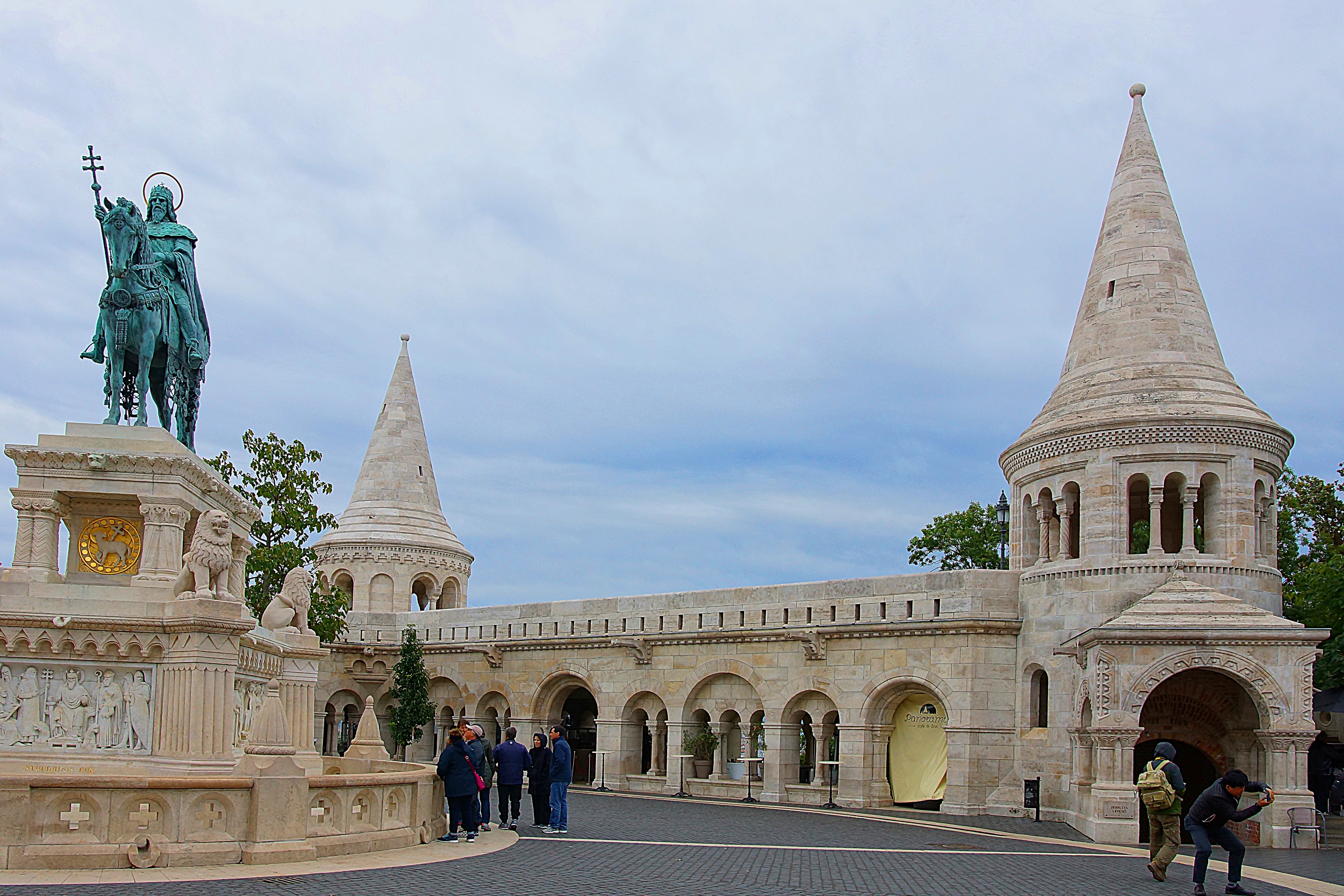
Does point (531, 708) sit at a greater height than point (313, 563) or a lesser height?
lesser

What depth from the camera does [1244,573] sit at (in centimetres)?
2075

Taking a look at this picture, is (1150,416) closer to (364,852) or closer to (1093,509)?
(1093,509)

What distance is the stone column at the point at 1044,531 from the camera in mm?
22688

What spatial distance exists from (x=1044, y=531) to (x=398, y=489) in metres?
19.8

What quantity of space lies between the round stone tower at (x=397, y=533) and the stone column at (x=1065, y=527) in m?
19.0

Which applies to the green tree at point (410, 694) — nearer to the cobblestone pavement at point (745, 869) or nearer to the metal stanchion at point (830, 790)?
the metal stanchion at point (830, 790)

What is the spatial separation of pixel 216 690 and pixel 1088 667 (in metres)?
12.7

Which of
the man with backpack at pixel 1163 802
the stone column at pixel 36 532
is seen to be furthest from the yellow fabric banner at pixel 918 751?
the stone column at pixel 36 532

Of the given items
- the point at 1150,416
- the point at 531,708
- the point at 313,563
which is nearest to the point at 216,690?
the point at 1150,416

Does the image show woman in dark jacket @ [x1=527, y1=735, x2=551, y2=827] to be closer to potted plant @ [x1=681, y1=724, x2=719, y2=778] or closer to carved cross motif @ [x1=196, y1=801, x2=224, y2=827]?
carved cross motif @ [x1=196, y1=801, x2=224, y2=827]

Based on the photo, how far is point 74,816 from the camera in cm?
975

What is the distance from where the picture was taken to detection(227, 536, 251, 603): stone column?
50.8 feet

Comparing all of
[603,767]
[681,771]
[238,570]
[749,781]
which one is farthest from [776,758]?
[238,570]

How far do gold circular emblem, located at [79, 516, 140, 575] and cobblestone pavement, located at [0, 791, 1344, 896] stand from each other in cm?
486
